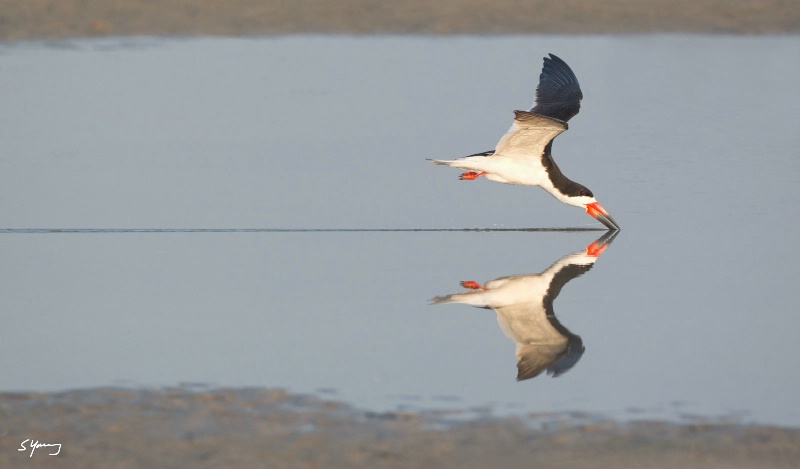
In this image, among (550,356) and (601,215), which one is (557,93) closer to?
(601,215)

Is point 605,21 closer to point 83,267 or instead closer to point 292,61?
point 292,61

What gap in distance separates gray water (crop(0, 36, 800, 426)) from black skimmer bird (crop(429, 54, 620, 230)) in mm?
257

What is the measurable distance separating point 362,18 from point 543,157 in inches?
311

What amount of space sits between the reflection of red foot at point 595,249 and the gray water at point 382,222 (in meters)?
0.09

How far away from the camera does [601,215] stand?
387 inches

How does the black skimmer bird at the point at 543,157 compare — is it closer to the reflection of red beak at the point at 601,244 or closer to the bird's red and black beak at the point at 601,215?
the bird's red and black beak at the point at 601,215

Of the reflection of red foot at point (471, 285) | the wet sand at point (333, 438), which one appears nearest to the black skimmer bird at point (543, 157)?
the reflection of red foot at point (471, 285)

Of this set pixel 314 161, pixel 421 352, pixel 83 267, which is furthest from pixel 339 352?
pixel 314 161

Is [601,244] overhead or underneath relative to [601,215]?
underneath

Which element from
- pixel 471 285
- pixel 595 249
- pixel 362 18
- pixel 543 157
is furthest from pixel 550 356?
pixel 362 18

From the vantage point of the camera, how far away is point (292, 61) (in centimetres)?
1612

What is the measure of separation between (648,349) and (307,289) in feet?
7.20

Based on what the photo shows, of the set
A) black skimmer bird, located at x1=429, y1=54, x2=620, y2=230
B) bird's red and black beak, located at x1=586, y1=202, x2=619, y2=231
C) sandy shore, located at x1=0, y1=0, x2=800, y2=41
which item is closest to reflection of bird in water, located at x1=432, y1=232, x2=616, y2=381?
bird's red and black beak, located at x1=586, y1=202, x2=619, y2=231

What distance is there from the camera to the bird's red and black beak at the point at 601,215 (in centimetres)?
977
